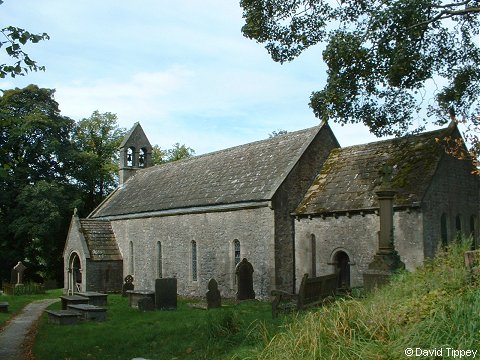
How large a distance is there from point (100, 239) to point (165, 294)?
1422 centimetres

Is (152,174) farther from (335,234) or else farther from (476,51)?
(476,51)

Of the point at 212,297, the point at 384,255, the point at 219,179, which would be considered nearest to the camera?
the point at 384,255

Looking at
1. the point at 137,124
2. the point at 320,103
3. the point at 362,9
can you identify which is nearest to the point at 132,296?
the point at 320,103

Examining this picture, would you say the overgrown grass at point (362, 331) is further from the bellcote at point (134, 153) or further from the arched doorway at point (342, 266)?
the bellcote at point (134, 153)

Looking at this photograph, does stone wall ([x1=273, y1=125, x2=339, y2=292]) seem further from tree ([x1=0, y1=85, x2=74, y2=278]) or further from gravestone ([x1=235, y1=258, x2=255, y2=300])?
tree ([x1=0, y1=85, x2=74, y2=278])

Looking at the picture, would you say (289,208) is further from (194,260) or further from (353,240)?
(194,260)

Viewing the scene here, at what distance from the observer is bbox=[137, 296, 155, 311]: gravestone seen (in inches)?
804

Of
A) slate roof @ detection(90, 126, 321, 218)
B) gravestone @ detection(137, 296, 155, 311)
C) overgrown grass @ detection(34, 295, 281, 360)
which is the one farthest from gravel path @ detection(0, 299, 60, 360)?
slate roof @ detection(90, 126, 321, 218)

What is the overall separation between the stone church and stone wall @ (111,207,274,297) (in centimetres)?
5

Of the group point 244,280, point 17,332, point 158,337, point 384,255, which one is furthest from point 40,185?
point 384,255

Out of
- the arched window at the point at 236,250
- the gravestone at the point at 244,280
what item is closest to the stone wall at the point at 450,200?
the gravestone at the point at 244,280

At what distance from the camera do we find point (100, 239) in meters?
33.4

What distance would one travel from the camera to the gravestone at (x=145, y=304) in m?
20.4

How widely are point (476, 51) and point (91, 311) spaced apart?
53.6 ft
